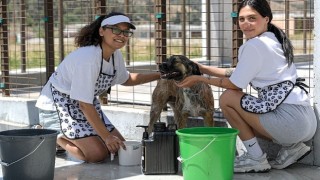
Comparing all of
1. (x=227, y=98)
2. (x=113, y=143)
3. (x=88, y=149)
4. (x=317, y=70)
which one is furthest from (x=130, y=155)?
(x=317, y=70)

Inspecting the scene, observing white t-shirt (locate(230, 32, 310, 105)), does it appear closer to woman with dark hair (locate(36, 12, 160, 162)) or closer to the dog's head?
the dog's head

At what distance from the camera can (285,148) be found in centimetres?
536

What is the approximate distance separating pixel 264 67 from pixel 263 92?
0.82 ft

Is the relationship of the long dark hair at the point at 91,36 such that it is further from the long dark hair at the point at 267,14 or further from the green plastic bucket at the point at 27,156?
the long dark hair at the point at 267,14

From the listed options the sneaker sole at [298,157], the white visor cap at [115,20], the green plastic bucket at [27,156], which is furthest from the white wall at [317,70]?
the green plastic bucket at [27,156]

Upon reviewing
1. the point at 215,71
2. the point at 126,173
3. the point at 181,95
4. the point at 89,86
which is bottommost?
the point at 126,173

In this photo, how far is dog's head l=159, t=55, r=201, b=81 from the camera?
5.44 metres

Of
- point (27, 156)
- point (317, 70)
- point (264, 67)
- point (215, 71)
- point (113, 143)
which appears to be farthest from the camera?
point (215, 71)

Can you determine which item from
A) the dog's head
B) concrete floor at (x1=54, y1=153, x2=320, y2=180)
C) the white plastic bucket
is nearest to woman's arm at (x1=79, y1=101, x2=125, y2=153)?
the white plastic bucket

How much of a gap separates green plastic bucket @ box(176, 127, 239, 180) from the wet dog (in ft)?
2.89

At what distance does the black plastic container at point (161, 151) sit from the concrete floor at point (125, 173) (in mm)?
73

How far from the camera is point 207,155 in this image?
4.59 m

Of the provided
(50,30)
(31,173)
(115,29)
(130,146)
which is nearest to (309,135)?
(130,146)

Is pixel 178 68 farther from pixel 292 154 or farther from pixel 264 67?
pixel 292 154
